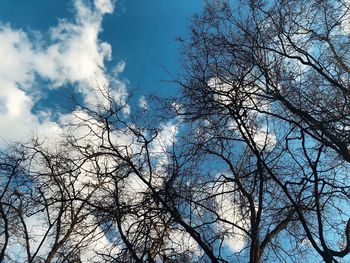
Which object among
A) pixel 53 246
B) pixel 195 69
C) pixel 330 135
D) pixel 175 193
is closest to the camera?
pixel 330 135

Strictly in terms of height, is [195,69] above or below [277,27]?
below

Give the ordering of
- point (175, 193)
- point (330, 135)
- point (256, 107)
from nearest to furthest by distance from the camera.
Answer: point (330, 135) → point (175, 193) → point (256, 107)

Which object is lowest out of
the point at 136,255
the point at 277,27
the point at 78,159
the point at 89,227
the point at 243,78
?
the point at 136,255

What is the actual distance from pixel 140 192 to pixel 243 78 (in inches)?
77.6

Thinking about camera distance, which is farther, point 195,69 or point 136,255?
point 195,69

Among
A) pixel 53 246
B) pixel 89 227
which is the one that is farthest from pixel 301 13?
pixel 53 246

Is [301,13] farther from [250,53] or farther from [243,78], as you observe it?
[243,78]

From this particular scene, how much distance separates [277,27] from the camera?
716 cm

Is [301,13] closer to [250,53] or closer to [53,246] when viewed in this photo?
[250,53]

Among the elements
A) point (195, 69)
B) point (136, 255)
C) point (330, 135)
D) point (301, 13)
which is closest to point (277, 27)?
point (301, 13)

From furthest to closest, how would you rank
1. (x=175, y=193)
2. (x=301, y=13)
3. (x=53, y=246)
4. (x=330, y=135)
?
(x=53, y=246)
(x=301, y=13)
(x=175, y=193)
(x=330, y=135)

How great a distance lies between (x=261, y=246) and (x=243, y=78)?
217 centimetres

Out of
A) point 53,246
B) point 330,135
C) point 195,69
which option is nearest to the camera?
point 330,135

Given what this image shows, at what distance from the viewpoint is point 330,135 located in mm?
5227
